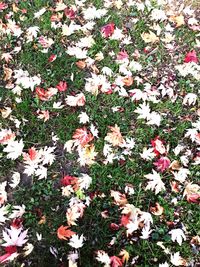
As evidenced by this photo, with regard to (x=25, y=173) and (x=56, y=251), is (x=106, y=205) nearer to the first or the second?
(x=56, y=251)

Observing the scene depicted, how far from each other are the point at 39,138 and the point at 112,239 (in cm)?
113

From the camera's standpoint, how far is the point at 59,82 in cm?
383

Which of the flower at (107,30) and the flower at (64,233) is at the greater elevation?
the flower at (107,30)

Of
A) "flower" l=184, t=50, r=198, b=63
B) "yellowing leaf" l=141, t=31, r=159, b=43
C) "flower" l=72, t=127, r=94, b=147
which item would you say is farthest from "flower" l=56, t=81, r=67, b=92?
"flower" l=184, t=50, r=198, b=63

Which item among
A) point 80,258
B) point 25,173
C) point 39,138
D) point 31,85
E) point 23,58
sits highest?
point 23,58

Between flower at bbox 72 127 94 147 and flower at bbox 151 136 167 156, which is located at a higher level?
flower at bbox 72 127 94 147

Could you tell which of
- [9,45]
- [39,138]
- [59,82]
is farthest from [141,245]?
[9,45]

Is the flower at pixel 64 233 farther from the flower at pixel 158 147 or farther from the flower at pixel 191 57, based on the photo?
the flower at pixel 191 57

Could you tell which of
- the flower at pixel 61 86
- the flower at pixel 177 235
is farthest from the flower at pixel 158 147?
the flower at pixel 61 86

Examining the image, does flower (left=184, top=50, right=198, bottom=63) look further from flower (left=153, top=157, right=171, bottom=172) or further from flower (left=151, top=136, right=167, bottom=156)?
flower (left=153, top=157, right=171, bottom=172)

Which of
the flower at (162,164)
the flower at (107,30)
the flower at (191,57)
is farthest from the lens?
the flower at (107,30)

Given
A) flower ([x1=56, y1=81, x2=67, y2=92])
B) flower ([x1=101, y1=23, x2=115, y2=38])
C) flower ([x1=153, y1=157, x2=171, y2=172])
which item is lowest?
flower ([x1=153, y1=157, x2=171, y2=172])

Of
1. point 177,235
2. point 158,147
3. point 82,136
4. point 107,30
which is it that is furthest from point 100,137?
point 107,30

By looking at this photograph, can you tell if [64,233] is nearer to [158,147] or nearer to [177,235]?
[177,235]
